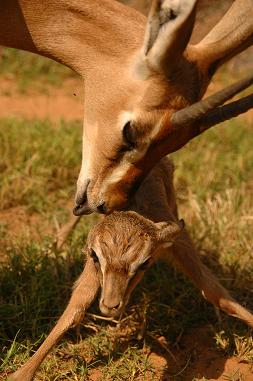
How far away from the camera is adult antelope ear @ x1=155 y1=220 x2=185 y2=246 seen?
4.11 m

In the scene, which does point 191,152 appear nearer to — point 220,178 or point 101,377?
point 220,178

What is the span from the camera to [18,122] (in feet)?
23.6

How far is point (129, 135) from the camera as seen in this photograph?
13.8 ft

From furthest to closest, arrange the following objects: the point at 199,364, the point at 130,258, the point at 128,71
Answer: the point at 199,364
the point at 128,71
the point at 130,258

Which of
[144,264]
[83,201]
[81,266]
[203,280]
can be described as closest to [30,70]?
[81,266]

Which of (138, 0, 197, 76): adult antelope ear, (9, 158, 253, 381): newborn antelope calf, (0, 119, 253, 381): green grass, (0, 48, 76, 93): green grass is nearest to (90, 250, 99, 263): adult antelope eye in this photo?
(9, 158, 253, 381): newborn antelope calf

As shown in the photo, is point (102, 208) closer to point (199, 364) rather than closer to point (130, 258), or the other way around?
point (130, 258)

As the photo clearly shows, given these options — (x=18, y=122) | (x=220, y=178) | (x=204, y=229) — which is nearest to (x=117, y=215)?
(x=204, y=229)

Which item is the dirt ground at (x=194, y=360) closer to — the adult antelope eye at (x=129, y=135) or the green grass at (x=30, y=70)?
the adult antelope eye at (x=129, y=135)

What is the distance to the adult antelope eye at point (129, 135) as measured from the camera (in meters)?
4.19

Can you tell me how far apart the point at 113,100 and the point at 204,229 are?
1.75 m

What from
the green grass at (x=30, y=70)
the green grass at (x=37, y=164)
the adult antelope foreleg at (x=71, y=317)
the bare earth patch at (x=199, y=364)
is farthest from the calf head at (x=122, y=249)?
the green grass at (x=30, y=70)

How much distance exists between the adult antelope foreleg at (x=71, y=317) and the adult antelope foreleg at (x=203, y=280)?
55cm

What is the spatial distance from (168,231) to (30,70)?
5.32 m
